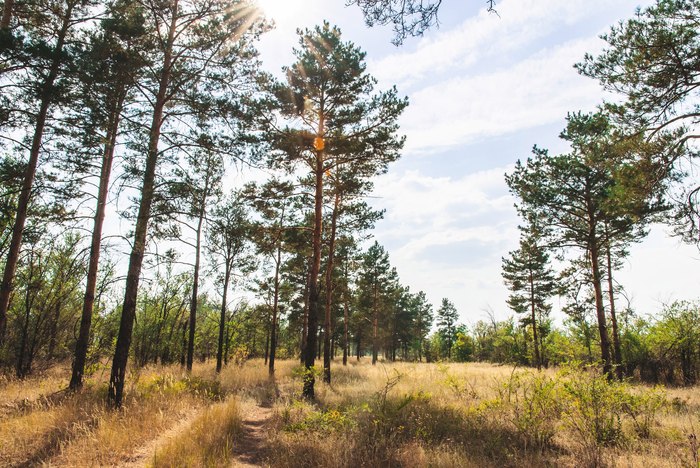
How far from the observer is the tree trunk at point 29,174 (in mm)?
7535

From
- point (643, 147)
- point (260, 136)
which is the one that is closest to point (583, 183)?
point (643, 147)

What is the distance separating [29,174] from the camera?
26.9 ft

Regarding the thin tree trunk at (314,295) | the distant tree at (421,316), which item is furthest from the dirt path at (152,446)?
the distant tree at (421,316)

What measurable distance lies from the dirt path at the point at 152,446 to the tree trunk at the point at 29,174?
4.71m

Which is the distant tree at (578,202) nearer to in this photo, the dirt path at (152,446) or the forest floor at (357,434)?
the forest floor at (357,434)

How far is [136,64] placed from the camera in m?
7.55

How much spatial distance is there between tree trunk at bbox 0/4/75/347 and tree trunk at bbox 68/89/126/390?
49.4 inches

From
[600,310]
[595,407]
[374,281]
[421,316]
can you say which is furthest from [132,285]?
[421,316]

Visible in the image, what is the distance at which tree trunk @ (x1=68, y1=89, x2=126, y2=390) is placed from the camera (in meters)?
8.53

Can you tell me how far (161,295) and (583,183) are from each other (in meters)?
26.2

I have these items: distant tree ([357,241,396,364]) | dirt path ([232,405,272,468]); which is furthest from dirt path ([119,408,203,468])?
distant tree ([357,241,396,364])

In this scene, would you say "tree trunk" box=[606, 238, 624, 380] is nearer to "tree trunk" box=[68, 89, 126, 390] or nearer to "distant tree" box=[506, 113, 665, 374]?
"distant tree" box=[506, 113, 665, 374]

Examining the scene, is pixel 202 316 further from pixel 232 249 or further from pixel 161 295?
pixel 232 249

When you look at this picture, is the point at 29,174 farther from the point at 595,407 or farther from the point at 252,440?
the point at 595,407
